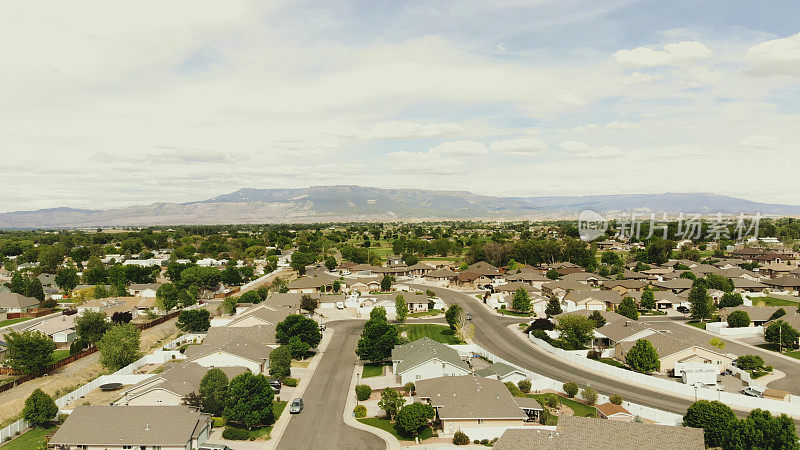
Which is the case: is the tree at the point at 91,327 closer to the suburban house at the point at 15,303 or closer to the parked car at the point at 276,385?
the suburban house at the point at 15,303

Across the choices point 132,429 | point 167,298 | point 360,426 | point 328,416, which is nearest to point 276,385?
point 328,416

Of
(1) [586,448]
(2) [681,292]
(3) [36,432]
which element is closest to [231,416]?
(3) [36,432]

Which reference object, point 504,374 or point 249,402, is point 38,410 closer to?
point 249,402

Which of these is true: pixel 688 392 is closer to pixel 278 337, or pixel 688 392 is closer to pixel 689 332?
pixel 689 332

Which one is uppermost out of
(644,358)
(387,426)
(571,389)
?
(644,358)

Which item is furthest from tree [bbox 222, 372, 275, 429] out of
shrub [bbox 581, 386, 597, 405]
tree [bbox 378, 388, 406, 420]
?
shrub [bbox 581, 386, 597, 405]

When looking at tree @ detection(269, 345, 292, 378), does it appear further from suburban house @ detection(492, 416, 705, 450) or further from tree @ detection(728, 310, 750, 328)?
tree @ detection(728, 310, 750, 328)
